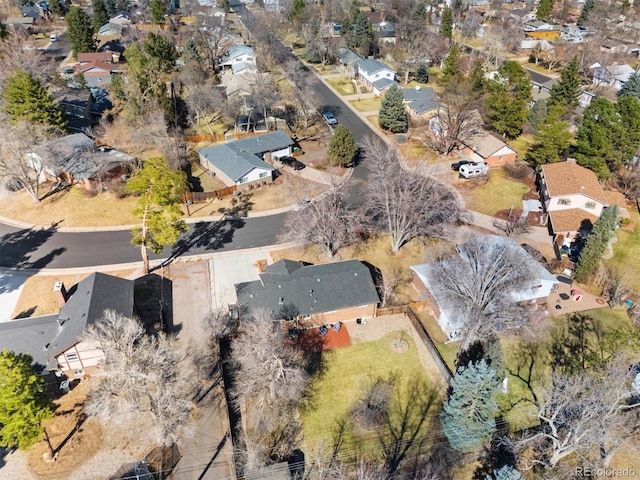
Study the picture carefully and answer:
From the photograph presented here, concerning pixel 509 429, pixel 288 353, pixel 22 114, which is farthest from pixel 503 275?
pixel 22 114

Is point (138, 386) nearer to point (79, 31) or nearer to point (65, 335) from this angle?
point (65, 335)

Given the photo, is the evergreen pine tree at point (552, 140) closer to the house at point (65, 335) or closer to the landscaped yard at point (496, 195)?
the landscaped yard at point (496, 195)

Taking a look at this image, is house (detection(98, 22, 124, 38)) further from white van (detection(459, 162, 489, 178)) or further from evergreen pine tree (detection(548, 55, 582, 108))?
evergreen pine tree (detection(548, 55, 582, 108))

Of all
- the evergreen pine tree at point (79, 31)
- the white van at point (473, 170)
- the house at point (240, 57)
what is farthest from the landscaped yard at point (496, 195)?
the evergreen pine tree at point (79, 31)

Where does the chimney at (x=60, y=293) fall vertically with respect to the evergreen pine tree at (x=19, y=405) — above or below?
below

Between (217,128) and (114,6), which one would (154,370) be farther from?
(114,6)

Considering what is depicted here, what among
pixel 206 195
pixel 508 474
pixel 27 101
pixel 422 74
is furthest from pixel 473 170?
pixel 27 101
